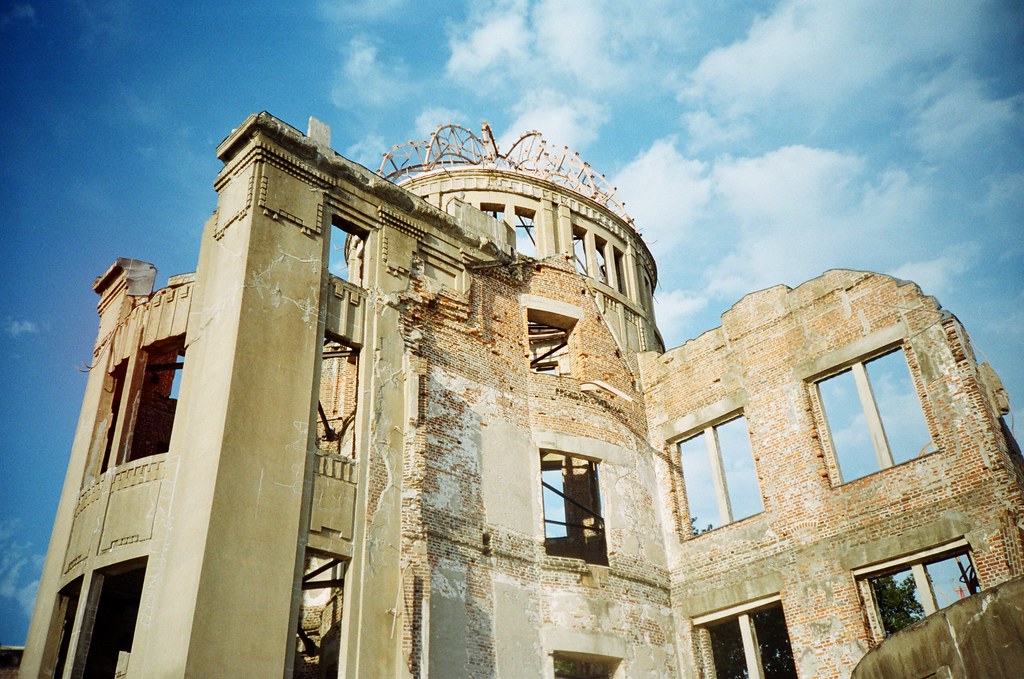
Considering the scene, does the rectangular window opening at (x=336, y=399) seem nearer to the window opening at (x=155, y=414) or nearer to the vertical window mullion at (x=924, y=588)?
the window opening at (x=155, y=414)

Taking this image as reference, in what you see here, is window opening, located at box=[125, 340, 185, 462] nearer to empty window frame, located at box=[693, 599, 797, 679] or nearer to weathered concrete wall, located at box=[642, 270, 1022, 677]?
weathered concrete wall, located at box=[642, 270, 1022, 677]

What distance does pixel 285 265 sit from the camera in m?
13.5

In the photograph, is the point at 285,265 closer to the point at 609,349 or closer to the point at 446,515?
the point at 446,515

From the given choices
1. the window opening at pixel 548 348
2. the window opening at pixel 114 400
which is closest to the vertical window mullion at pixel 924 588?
the window opening at pixel 548 348

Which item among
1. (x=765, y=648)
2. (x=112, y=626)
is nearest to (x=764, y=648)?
(x=765, y=648)

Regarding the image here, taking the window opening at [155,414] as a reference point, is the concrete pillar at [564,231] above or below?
above

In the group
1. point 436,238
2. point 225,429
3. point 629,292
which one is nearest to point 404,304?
point 436,238

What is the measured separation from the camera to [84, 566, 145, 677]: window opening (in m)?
16.0

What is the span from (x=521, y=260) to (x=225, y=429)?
7947 mm

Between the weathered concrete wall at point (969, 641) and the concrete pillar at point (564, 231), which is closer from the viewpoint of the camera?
the weathered concrete wall at point (969, 641)

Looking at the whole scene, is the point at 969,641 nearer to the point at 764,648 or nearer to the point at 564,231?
the point at 564,231

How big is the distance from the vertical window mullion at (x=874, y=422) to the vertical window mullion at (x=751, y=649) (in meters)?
3.53

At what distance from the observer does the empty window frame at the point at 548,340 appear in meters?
18.0

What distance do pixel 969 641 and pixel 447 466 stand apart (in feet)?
26.0
